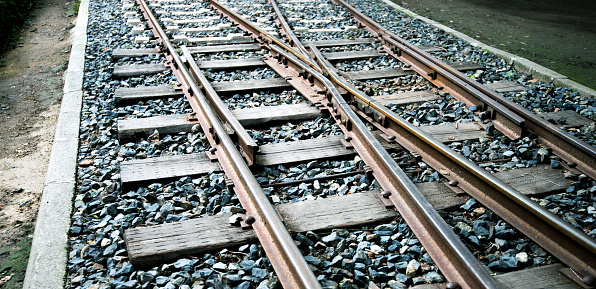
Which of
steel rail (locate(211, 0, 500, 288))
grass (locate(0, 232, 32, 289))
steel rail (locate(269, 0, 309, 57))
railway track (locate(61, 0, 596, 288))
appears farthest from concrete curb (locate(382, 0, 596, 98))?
grass (locate(0, 232, 32, 289))

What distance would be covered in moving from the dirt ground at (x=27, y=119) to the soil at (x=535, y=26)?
21.1ft

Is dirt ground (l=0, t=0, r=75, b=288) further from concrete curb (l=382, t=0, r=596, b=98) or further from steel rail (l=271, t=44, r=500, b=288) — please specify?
concrete curb (l=382, t=0, r=596, b=98)

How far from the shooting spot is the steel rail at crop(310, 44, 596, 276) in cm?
262

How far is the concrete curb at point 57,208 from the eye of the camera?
2.70 metres

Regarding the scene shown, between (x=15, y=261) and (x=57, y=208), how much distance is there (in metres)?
0.43

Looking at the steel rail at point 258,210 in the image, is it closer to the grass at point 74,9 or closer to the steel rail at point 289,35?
the steel rail at point 289,35

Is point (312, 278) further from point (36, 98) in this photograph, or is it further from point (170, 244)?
point (36, 98)

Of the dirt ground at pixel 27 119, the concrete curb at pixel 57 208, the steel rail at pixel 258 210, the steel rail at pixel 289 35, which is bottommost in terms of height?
the dirt ground at pixel 27 119

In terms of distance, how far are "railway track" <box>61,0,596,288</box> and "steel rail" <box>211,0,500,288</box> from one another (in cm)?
1

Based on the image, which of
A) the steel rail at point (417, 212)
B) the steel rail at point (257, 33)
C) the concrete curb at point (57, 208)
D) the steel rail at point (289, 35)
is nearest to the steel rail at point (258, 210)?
the steel rail at point (417, 212)

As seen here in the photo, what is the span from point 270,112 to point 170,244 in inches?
87.7

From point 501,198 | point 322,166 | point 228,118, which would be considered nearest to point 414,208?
point 501,198

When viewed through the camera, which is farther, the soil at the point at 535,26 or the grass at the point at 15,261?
the soil at the point at 535,26

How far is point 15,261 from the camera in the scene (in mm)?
3010
